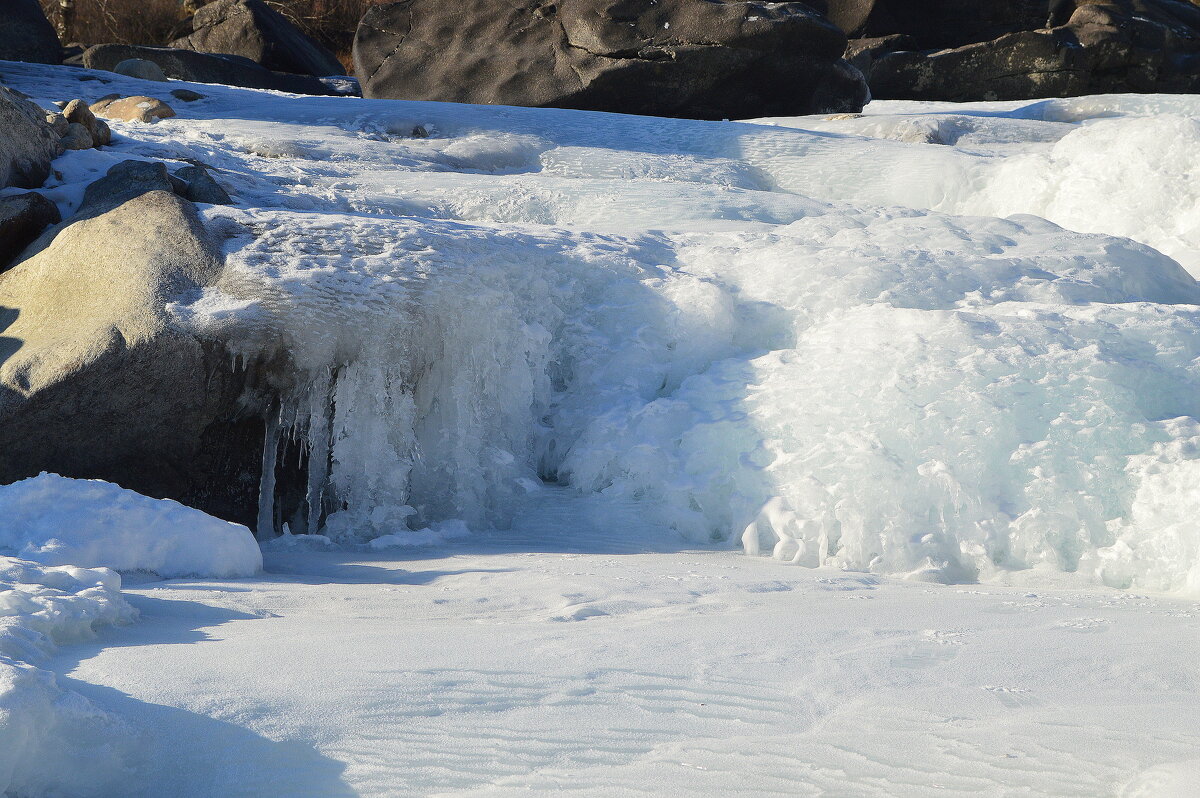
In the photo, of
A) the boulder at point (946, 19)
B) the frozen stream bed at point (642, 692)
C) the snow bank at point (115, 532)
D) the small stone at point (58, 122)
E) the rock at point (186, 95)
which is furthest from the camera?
the boulder at point (946, 19)

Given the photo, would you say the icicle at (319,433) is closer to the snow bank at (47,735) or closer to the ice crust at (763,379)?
the ice crust at (763,379)

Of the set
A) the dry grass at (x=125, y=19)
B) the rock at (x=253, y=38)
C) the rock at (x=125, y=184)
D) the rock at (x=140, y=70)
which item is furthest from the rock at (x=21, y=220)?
the dry grass at (x=125, y=19)

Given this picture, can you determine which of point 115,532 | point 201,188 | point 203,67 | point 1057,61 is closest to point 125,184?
point 201,188

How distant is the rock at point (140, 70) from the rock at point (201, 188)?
4.04 metres

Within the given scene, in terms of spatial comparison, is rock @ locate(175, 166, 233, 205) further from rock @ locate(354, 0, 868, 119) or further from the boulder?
the boulder

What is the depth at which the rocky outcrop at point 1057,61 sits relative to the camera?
10969 millimetres

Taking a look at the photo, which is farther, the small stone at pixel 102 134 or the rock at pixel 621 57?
the rock at pixel 621 57

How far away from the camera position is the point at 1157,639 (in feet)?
6.97

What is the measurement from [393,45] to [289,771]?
7.76 meters

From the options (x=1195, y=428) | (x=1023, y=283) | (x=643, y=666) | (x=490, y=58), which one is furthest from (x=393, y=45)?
(x=643, y=666)

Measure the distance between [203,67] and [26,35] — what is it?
4.54 ft

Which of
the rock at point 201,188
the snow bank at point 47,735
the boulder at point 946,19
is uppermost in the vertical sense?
the boulder at point 946,19

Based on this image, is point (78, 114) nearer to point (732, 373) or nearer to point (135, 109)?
point (135, 109)

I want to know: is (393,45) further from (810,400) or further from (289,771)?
Result: (289,771)
